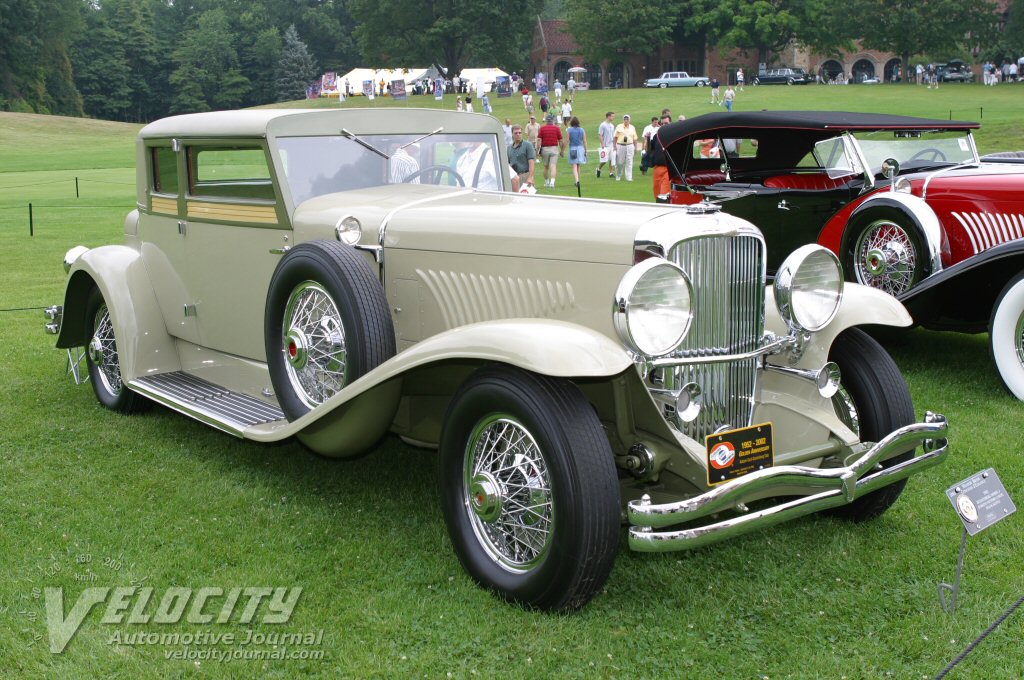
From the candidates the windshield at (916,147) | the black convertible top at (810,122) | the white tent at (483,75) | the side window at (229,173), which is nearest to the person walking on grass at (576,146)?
the black convertible top at (810,122)

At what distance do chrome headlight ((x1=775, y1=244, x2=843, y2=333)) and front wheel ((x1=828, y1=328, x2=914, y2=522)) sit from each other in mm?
342

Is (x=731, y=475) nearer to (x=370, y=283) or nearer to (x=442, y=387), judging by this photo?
(x=442, y=387)

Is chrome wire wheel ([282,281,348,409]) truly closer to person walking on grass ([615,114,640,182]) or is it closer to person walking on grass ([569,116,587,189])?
person walking on grass ([569,116,587,189])

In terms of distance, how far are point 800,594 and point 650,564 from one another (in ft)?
2.03

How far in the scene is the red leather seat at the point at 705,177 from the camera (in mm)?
9258

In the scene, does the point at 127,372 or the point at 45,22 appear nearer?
the point at 127,372

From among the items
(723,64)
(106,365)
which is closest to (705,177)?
(106,365)

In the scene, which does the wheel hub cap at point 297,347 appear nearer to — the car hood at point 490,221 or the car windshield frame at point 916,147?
the car hood at point 490,221

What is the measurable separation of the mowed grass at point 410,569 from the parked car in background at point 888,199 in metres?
0.82

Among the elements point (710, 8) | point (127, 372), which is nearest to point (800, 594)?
point (127, 372)

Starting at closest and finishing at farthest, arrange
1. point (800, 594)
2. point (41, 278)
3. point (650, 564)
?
point (800, 594) → point (650, 564) → point (41, 278)

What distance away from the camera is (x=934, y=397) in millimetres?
6301

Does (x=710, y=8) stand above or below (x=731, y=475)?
above

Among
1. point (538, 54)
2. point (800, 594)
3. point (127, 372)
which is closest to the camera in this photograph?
point (800, 594)
